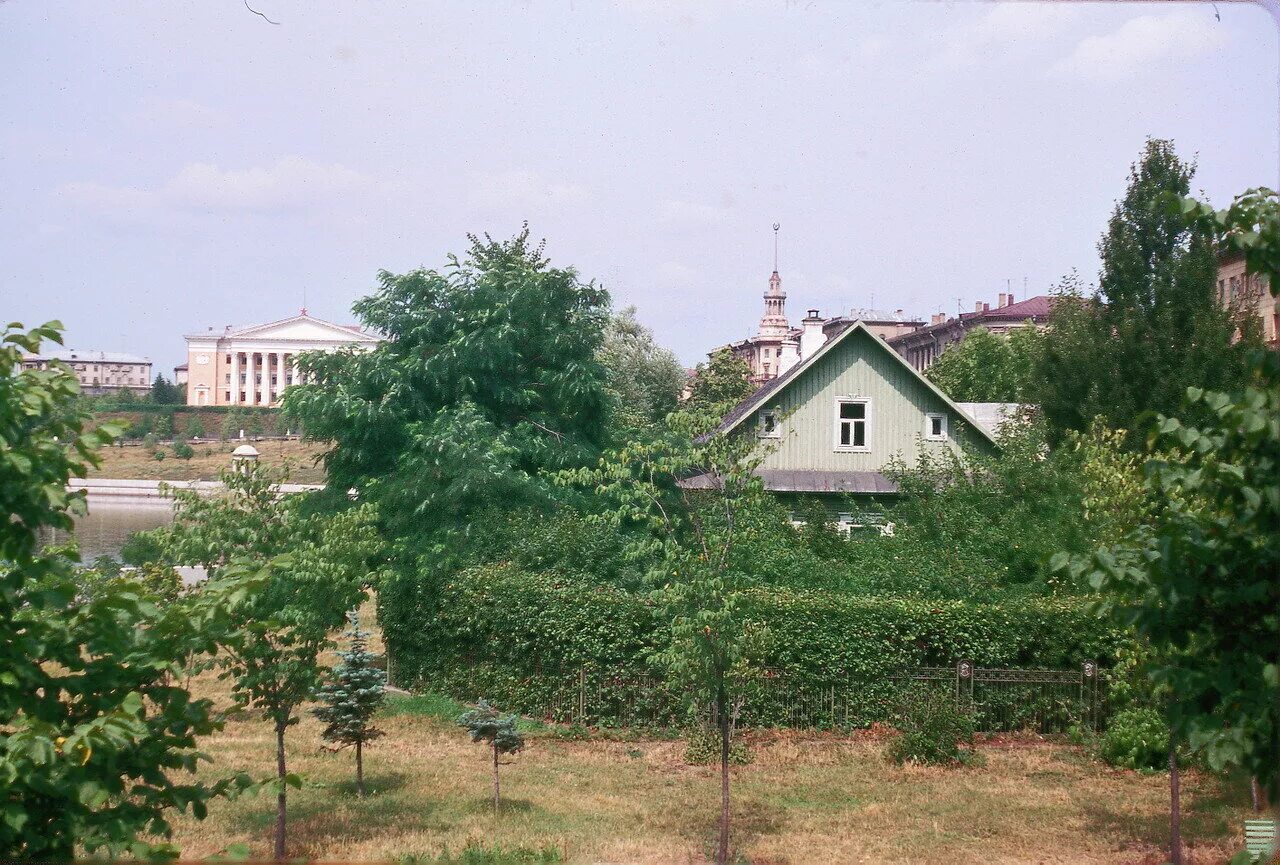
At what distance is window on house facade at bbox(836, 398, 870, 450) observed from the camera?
3291 cm

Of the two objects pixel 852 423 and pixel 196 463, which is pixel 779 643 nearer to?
pixel 852 423

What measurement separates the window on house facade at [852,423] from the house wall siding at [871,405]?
0.13 m

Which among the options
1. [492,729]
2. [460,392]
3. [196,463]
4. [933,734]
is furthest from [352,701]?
[196,463]

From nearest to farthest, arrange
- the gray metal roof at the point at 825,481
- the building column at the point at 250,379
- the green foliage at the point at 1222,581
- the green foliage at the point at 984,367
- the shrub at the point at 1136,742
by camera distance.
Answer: the green foliage at the point at 1222,581, the shrub at the point at 1136,742, the gray metal roof at the point at 825,481, the green foliage at the point at 984,367, the building column at the point at 250,379

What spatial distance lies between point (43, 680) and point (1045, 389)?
3403 centimetres

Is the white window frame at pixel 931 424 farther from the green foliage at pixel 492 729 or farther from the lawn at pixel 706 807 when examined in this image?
the green foliage at pixel 492 729

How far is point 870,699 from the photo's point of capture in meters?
18.9

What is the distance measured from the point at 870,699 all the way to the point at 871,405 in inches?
601

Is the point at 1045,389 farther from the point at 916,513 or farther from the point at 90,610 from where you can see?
the point at 90,610

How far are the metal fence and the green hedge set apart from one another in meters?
0.03

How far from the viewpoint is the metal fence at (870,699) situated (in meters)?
18.6

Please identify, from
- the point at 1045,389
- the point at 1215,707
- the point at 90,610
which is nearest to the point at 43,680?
the point at 90,610

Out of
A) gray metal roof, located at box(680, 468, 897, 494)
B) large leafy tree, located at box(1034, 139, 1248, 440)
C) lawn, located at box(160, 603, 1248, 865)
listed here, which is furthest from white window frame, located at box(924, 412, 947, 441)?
lawn, located at box(160, 603, 1248, 865)

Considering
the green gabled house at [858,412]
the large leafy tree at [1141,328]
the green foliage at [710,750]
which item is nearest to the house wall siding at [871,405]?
the green gabled house at [858,412]
